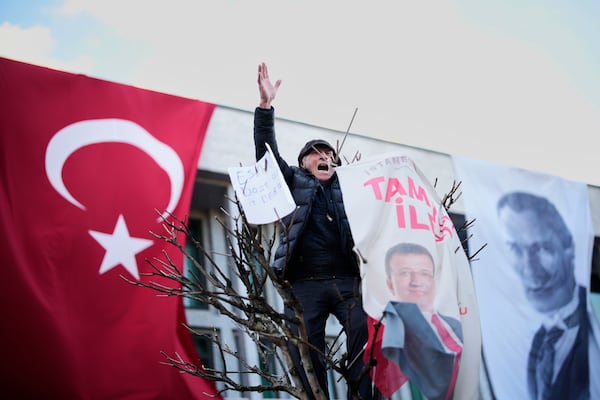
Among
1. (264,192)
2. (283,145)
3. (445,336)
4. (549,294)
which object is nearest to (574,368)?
(549,294)

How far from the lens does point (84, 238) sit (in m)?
6.43

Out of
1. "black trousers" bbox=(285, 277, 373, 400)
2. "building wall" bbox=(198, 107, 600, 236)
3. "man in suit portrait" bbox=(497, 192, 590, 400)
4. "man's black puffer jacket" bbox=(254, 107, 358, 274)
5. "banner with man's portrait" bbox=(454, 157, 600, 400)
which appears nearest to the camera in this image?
"black trousers" bbox=(285, 277, 373, 400)

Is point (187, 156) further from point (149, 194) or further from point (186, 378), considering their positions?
point (186, 378)

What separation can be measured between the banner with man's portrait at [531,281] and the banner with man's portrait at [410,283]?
546 cm

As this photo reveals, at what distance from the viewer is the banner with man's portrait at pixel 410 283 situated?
3117 millimetres

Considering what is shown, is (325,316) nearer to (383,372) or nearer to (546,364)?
(383,372)

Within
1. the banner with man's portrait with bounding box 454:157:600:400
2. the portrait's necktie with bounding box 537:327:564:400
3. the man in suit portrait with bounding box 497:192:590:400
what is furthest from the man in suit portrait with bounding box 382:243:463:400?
the portrait's necktie with bounding box 537:327:564:400

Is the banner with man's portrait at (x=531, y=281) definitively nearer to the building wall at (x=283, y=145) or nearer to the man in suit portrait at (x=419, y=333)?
the building wall at (x=283, y=145)

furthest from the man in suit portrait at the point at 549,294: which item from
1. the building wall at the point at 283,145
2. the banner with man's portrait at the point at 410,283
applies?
the banner with man's portrait at the point at 410,283

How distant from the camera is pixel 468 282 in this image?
3.55 meters

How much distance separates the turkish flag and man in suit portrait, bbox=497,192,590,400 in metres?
4.30

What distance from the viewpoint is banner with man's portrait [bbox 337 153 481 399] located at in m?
3.12

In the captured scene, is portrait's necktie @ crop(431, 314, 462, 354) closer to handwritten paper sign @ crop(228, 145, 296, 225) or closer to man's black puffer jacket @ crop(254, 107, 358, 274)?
man's black puffer jacket @ crop(254, 107, 358, 274)

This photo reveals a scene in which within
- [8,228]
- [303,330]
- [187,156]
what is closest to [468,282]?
[303,330]
